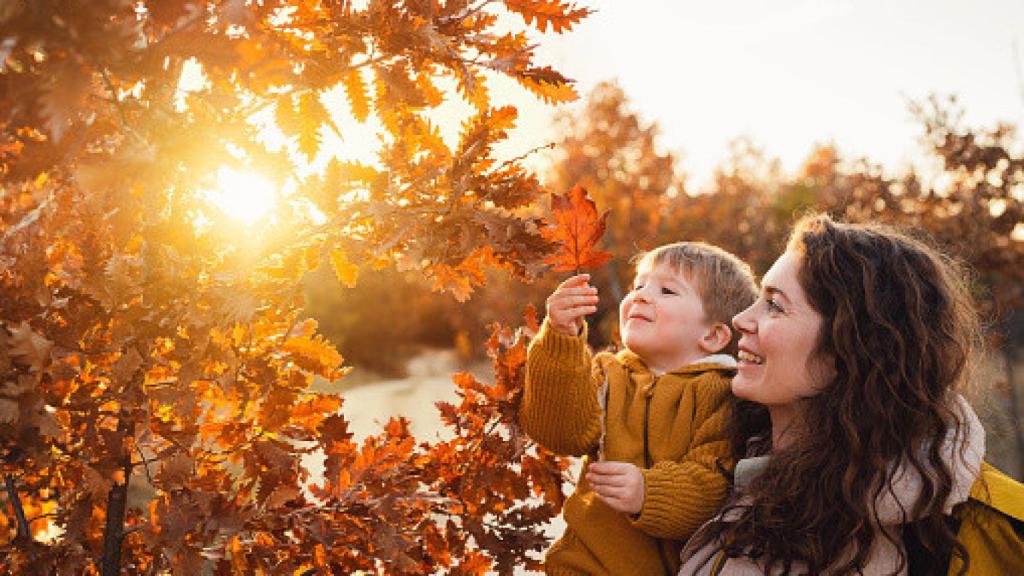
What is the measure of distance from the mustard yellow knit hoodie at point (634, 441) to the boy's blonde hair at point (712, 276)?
19cm

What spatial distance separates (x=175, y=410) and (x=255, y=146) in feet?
1.74

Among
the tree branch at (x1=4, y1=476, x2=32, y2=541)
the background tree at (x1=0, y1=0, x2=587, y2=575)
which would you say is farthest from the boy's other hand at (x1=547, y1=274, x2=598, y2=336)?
the tree branch at (x1=4, y1=476, x2=32, y2=541)

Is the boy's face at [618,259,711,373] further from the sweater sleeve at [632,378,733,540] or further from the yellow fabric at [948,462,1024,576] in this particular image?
the yellow fabric at [948,462,1024,576]

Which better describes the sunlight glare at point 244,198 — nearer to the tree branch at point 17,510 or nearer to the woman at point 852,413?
the tree branch at point 17,510

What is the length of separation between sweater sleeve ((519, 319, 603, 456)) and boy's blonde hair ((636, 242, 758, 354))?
1.42ft

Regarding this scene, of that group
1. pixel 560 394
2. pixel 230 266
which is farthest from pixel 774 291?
pixel 230 266

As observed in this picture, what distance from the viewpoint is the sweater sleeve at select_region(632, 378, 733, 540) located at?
6.42 feet

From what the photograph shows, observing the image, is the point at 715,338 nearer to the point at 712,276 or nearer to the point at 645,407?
the point at 712,276

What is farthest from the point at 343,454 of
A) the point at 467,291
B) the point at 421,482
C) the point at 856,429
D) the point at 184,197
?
the point at 856,429

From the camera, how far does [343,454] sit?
183 centimetres

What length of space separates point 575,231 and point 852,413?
2.51ft

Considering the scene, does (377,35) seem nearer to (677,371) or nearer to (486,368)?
(677,371)

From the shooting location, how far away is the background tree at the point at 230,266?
1.42 metres

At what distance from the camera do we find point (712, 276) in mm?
2369
